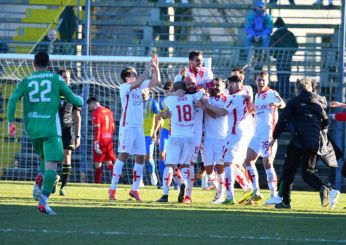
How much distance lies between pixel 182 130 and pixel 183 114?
0.80 ft

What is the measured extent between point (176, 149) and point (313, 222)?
2899 mm

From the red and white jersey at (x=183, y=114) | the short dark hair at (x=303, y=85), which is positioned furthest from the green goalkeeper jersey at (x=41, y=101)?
the short dark hair at (x=303, y=85)

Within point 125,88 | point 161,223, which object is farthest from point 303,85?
point 161,223

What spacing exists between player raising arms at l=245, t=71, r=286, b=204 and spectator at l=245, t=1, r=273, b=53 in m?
8.02

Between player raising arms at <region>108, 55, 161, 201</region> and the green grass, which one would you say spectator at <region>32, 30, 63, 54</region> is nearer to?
player raising arms at <region>108, 55, 161, 201</region>

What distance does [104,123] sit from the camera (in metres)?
16.1

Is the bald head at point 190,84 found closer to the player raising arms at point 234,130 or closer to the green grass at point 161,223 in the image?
the player raising arms at point 234,130

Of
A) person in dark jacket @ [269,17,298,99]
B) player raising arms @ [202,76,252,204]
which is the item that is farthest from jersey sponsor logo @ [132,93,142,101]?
person in dark jacket @ [269,17,298,99]

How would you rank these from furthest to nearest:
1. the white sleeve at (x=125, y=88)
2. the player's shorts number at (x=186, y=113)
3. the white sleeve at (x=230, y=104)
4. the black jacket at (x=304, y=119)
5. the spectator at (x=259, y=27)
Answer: the spectator at (x=259, y=27), the white sleeve at (x=125, y=88), the white sleeve at (x=230, y=104), the player's shorts number at (x=186, y=113), the black jacket at (x=304, y=119)

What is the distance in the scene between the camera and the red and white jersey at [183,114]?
10289mm

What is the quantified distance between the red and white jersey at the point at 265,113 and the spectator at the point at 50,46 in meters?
8.62

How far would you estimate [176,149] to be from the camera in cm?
1032

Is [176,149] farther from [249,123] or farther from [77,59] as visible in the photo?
[77,59]

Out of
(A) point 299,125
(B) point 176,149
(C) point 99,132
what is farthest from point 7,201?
(C) point 99,132
